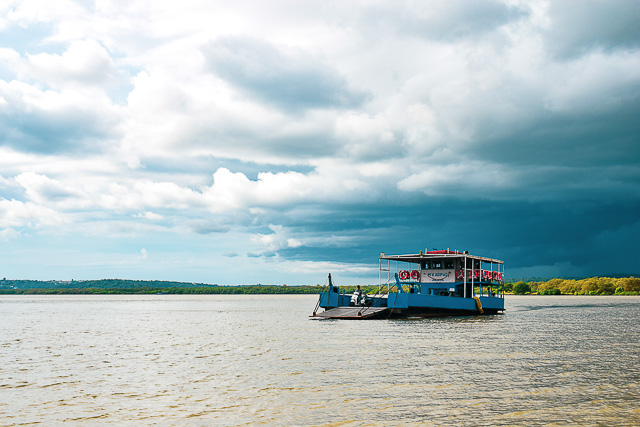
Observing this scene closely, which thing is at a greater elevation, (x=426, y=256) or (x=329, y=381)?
(x=426, y=256)

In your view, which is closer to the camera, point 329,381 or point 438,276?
point 329,381

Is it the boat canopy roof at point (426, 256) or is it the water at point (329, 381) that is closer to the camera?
the water at point (329, 381)

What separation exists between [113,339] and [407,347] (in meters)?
22.1

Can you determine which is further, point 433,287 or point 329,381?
point 433,287

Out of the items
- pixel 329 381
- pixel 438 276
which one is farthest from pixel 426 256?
pixel 329 381

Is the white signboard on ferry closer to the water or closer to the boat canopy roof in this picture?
the boat canopy roof

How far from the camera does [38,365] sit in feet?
83.9

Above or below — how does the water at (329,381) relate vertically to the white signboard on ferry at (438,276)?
below

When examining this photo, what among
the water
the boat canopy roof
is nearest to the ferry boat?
the boat canopy roof

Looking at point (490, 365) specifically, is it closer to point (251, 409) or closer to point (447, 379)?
point (447, 379)

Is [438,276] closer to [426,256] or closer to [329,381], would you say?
[426,256]

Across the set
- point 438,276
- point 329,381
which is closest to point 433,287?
point 438,276

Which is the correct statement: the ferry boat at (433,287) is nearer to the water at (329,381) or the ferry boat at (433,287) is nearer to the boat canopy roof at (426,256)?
the boat canopy roof at (426,256)

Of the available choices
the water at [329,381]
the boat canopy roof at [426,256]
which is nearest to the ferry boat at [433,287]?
the boat canopy roof at [426,256]
